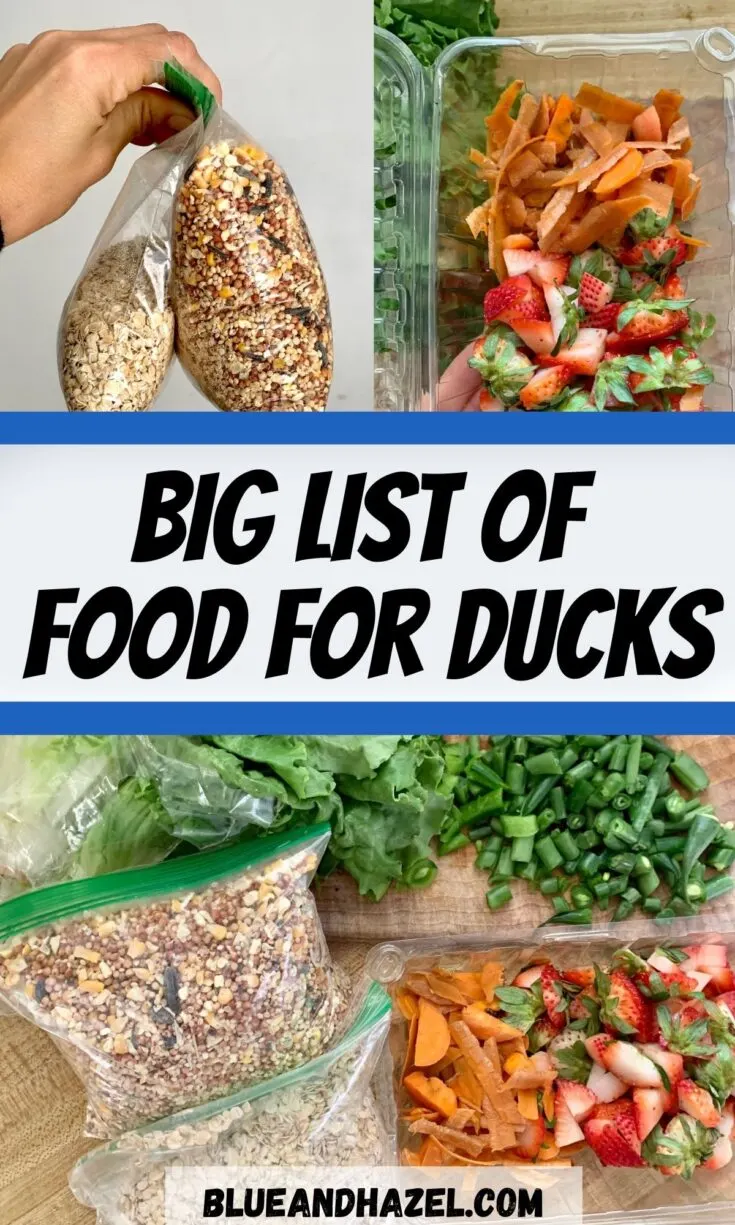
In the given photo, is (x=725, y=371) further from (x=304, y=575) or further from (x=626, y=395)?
(x=304, y=575)

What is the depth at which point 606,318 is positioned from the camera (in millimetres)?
881

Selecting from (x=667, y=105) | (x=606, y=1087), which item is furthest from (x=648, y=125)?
(x=606, y=1087)

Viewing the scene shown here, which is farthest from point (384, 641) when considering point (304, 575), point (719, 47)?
point (719, 47)

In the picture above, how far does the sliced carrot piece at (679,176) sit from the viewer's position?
88 centimetres

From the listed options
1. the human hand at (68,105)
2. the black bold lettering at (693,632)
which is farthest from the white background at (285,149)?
the black bold lettering at (693,632)

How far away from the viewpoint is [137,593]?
0.43 meters

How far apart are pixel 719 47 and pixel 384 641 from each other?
77 centimetres

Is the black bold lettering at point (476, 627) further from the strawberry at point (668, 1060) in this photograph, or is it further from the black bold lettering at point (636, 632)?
the strawberry at point (668, 1060)

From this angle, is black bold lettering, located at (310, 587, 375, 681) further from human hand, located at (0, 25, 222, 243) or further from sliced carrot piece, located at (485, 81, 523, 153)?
sliced carrot piece, located at (485, 81, 523, 153)

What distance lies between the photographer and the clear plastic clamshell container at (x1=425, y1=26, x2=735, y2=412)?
0.92 m

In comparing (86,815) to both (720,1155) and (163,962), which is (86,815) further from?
(720,1155)

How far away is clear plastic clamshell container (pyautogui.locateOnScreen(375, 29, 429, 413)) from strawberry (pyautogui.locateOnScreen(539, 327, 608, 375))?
128 mm

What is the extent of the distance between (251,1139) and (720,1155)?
40 centimetres

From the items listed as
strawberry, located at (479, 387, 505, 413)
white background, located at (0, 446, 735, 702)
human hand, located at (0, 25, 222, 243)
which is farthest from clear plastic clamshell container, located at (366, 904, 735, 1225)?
human hand, located at (0, 25, 222, 243)
